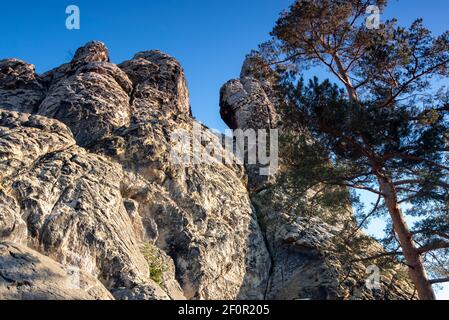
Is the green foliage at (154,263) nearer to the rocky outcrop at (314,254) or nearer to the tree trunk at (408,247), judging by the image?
the rocky outcrop at (314,254)

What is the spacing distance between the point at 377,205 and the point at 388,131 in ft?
10.9

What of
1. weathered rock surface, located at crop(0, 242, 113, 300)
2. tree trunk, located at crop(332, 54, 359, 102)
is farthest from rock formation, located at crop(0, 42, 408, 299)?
tree trunk, located at crop(332, 54, 359, 102)

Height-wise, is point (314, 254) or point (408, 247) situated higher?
point (314, 254)

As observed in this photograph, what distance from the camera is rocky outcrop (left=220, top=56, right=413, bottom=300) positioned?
50.4 feet

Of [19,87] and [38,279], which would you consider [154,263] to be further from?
[19,87]

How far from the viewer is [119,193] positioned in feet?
47.4

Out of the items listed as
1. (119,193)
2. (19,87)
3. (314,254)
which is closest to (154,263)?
(119,193)

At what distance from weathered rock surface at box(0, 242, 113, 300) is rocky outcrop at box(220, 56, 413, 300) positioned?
7.74m

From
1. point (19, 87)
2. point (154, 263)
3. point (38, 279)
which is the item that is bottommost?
point (38, 279)

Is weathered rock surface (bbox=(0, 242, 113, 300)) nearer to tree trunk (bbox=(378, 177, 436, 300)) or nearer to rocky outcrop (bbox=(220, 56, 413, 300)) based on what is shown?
rocky outcrop (bbox=(220, 56, 413, 300))

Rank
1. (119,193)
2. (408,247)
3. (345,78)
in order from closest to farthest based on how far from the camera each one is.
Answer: (408,247), (119,193), (345,78)

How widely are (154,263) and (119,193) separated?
2788 millimetres

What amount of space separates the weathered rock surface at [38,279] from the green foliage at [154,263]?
10.2 ft
